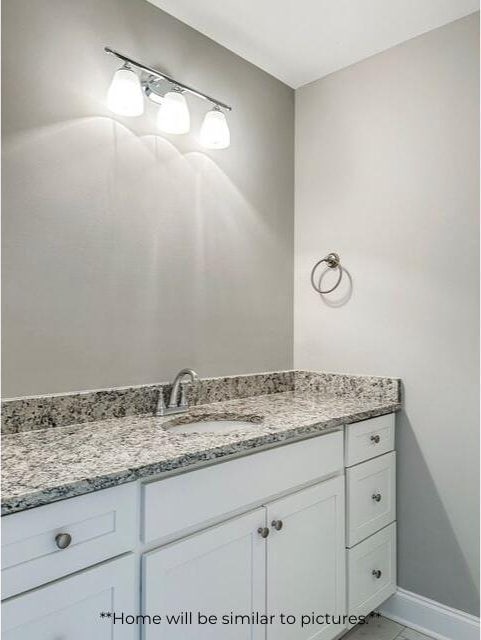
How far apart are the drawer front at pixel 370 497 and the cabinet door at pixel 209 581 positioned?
48 cm

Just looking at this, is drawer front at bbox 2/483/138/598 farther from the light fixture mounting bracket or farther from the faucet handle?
the light fixture mounting bracket

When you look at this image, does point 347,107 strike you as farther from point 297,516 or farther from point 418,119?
point 297,516

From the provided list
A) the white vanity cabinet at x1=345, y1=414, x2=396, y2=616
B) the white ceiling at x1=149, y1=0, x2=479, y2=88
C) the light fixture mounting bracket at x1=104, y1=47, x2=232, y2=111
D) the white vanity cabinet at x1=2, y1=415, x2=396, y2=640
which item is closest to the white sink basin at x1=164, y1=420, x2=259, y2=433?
the white vanity cabinet at x1=2, y1=415, x2=396, y2=640

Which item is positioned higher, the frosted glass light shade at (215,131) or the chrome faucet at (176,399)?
the frosted glass light shade at (215,131)

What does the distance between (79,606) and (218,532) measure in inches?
15.2

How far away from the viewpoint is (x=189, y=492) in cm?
115

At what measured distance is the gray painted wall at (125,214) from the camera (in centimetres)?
137

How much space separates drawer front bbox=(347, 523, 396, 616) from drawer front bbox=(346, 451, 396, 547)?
0.14 feet

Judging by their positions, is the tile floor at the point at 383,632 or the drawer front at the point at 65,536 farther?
the tile floor at the point at 383,632

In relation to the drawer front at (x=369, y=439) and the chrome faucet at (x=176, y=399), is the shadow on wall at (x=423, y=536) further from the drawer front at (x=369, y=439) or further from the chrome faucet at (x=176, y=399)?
the chrome faucet at (x=176, y=399)

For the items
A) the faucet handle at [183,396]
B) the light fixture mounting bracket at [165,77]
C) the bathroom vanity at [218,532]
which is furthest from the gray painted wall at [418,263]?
the faucet handle at [183,396]

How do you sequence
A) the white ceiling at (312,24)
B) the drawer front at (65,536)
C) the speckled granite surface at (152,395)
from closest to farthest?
the drawer front at (65,536), the speckled granite surface at (152,395), the white ceiling at (312,24)

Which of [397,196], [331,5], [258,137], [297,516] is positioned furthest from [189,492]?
[331,5]

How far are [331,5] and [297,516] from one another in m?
1.85
